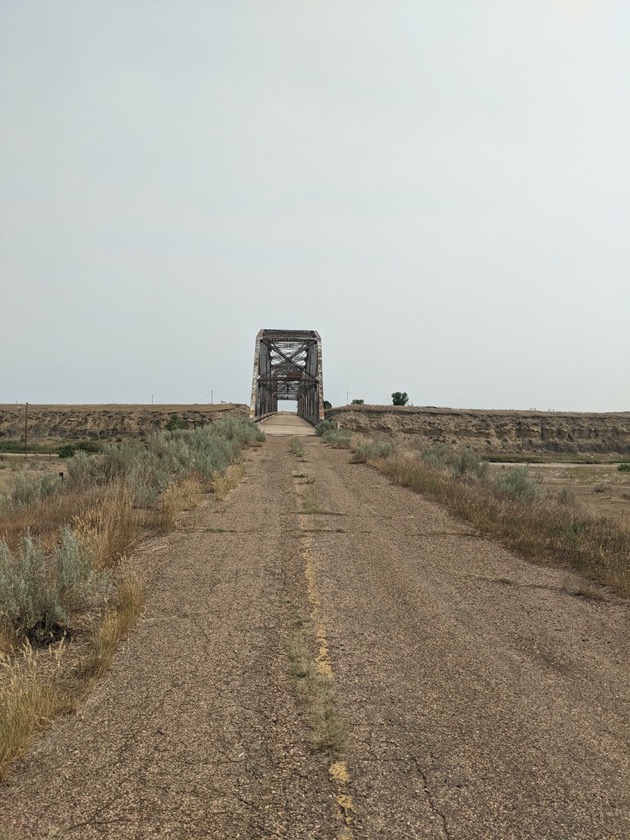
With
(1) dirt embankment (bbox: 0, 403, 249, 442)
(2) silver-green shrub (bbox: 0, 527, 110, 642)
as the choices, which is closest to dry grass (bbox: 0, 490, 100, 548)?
(2) silver-green shrub (bbox: 0, 527, 110, 642)

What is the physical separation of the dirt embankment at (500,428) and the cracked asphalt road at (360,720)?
146 feet

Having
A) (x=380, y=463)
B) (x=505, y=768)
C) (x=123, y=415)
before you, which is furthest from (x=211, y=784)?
(x=123, y=415)

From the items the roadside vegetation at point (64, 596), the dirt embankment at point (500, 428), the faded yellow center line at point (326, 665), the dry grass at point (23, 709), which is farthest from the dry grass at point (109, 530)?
the dirt embankment at point (500, 428)

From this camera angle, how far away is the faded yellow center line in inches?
→ 115

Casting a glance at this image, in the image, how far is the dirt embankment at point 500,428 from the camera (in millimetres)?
53062

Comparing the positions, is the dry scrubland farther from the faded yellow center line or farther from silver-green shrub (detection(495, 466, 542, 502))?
the faded yellow center line

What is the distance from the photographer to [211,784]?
10.3 ft

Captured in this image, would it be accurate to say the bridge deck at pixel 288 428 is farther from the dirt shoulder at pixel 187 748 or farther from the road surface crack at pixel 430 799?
the road surface crack at pixel 430 799

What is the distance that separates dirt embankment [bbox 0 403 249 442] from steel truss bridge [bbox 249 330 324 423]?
19.1ft

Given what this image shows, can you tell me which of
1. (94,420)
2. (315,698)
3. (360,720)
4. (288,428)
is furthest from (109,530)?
(94,420)

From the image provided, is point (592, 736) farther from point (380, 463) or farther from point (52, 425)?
point (52, 425)

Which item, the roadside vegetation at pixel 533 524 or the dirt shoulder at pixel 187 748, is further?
the roadside vegetation at pixel 533 524

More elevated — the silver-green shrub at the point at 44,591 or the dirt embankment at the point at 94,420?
the dirt embankment at the point at 94,420

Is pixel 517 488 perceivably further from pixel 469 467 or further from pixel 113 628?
pixel 113 628
